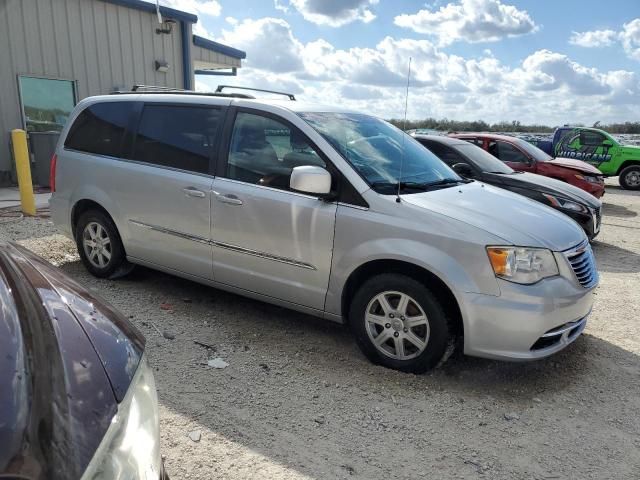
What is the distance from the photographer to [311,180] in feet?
11.7

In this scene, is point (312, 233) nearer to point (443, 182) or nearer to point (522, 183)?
point (443, 182)

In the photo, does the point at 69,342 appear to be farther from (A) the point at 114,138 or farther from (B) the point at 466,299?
(A) the point at 114,138

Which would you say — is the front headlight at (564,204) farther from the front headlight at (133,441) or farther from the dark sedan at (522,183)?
the front headlight at (133,441)

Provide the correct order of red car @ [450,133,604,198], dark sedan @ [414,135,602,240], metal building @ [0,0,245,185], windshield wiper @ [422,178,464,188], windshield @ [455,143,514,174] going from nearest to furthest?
windshield wiper @ [422,178,464,188] → dark sedan @ [414,135,602,240] → windshield @ [455,143,514,174] → red car @ [450,133,604,198] → metal building @ [0,0,245,185]

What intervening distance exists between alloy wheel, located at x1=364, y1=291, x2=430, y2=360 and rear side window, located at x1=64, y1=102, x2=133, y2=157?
291cm

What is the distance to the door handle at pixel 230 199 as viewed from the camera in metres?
4.09

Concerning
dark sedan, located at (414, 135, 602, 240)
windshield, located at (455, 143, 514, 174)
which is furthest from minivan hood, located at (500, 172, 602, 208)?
windshield, located at (455, 143, 514, 174)

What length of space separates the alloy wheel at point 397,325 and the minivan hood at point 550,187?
4820mm

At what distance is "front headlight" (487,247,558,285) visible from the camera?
323cm

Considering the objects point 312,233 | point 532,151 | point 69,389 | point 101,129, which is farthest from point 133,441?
point 532,151

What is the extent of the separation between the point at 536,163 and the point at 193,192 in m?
7.76

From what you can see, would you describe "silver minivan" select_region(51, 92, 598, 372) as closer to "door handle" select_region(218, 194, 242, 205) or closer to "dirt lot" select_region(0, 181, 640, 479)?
"door handle" select_region(218, 194, 242, 205)

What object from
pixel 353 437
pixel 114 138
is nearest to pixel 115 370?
pixel 353 437

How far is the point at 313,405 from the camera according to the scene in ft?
10.7
